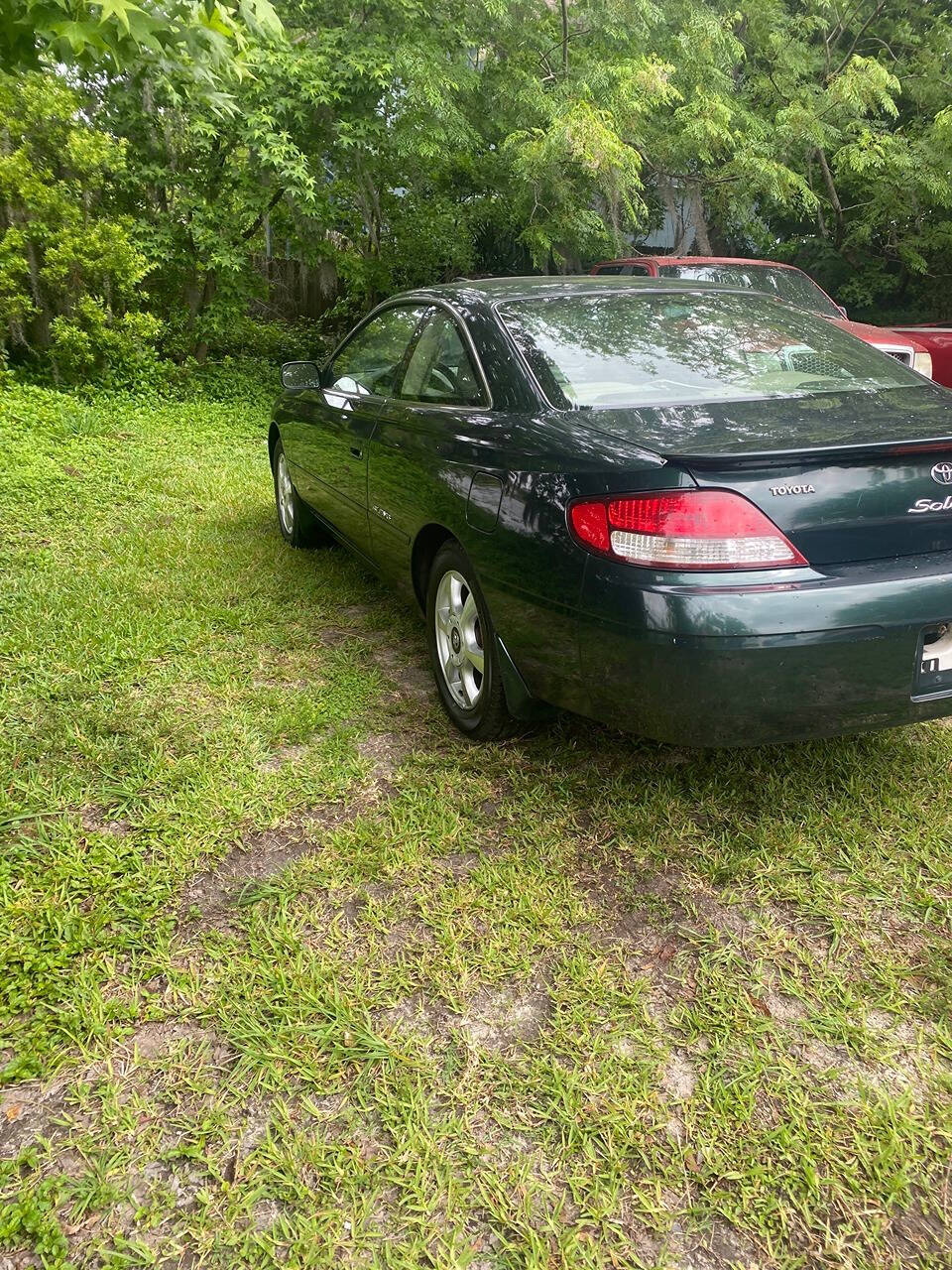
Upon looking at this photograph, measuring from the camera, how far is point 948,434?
247 centimetres

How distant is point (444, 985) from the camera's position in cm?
221

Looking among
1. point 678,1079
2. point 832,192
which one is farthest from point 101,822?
point 832,192

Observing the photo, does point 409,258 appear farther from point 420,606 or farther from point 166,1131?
point 166,1131

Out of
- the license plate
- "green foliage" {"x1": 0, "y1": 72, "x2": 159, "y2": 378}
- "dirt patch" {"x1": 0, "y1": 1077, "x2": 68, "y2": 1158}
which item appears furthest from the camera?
"green foliage" {"x1": 0, "y1": 72, "x2": 159, "y2": 378}

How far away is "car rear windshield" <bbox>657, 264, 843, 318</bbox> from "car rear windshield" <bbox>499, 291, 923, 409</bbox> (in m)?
5.35

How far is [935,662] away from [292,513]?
12.6ft

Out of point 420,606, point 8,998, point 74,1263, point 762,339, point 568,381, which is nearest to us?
point 74,1263

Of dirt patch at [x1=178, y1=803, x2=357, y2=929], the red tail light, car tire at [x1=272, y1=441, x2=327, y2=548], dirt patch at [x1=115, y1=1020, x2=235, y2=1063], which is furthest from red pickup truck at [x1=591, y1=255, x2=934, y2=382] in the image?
dirt patch at [x1=115, y1=1020, x2=235, y2=1063]

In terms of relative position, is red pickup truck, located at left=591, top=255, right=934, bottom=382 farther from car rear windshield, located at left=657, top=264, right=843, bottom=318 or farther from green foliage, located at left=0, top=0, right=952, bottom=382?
green foliage, located at left=0, top=0, right=952, bottom=382

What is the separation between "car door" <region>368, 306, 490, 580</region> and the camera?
3213mm

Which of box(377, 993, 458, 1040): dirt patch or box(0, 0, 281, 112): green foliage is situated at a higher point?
box(0, 0, 281, 112): green foliage

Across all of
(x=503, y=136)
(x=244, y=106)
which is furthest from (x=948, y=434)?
(x=503, y=136)

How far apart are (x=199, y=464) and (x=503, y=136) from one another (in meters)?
6.43

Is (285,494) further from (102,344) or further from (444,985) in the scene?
(102,344)
